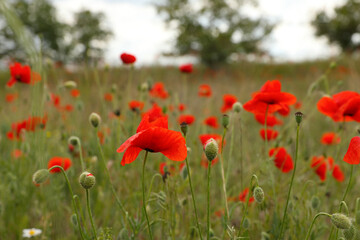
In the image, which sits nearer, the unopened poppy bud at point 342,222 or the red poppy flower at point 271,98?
the unopened poppy bud at point 342,222

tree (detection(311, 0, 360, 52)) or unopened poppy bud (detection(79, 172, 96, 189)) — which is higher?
tree (detection(311, 0, 360, 52))

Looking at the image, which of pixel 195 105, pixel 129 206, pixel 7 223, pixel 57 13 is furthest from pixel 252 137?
pixel 57 13

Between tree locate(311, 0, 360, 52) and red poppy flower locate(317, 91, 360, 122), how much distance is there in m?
22.4

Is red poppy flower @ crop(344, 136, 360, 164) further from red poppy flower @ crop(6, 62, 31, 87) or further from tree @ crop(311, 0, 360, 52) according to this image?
tree @ crop(311, 0, 360, 52)

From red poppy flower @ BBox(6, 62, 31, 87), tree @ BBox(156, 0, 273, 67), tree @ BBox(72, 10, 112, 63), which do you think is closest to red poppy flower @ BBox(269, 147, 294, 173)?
red poppy flower @ BBox(6, 62, 31, 87)

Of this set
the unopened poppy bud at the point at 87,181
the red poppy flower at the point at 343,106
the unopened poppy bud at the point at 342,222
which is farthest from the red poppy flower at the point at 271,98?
the unopened poppy bud at the point at 87,181

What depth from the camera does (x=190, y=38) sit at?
1552 cm

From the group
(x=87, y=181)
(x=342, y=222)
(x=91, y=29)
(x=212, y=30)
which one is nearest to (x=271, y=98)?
(x=342, y=222)

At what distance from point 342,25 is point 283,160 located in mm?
24770

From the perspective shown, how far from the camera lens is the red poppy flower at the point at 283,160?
4.53ft

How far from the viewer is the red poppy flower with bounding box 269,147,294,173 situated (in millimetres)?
1380

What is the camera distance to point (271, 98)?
3.88 feet

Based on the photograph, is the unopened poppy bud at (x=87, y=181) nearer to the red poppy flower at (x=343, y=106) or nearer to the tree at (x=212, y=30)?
the red poppy flower at (x=343, y=106)

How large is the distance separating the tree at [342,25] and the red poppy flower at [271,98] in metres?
22.4
